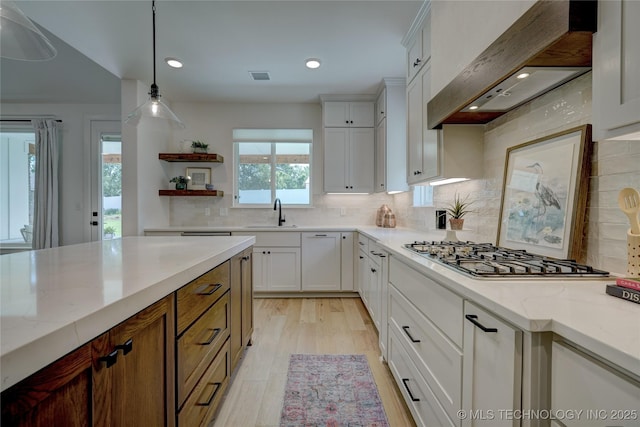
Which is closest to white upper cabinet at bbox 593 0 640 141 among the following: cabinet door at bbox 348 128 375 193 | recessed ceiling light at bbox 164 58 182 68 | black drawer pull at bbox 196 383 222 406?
black drawer pull at bbox 196 383 222 406

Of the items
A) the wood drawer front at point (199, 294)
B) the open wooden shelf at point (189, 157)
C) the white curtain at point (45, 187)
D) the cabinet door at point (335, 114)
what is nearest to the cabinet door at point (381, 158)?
the cabinet door at point (335, 114)

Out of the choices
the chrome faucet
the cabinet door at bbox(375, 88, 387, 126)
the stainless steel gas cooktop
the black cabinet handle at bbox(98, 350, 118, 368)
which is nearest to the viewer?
the black cabinet handle at bbox(98, 350, 118, 368)

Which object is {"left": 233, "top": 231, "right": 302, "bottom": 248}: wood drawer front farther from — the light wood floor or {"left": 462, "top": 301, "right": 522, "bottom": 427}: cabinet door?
{"left": 462, "top": 301, "right": 522, "bottom": 427}: cabinet door

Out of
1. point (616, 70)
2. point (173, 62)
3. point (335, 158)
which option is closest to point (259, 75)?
point (173, 62)

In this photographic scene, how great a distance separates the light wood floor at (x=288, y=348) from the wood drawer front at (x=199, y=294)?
703 millimetres

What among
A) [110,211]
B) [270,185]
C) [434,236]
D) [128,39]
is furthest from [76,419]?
[110,211]

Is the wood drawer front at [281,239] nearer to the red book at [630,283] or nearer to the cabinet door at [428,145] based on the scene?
the cabinet door at [428,145]

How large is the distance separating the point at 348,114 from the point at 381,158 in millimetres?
801

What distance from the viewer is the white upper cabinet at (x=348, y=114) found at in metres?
3.77

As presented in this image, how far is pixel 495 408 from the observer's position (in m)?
0.80

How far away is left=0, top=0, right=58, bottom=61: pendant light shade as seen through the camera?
1.13 meters

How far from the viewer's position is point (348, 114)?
378 cm

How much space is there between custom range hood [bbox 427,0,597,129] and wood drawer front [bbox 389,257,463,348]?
2.93 feet

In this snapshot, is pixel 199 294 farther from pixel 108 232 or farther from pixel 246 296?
Result: pixel 108 232
